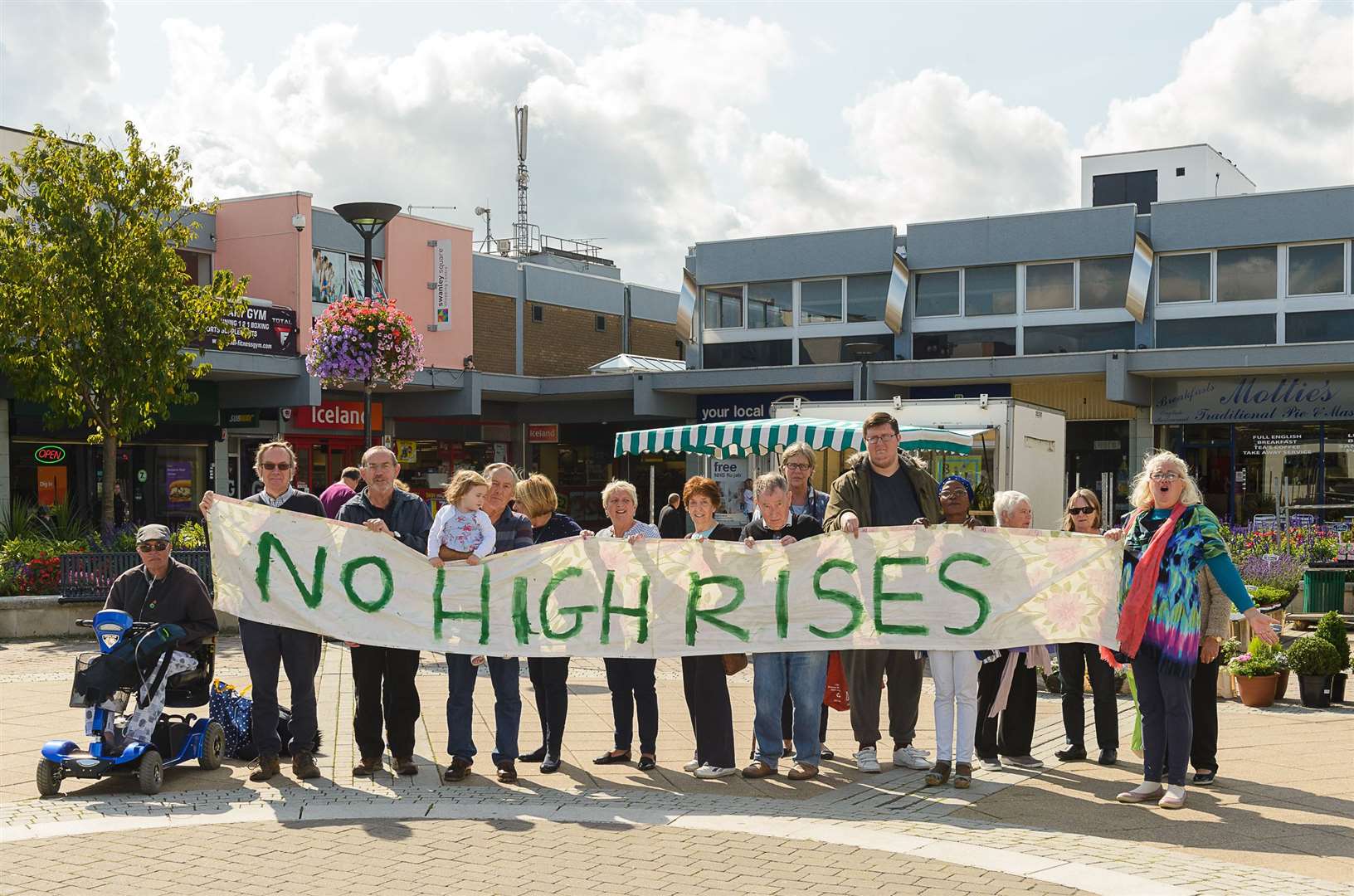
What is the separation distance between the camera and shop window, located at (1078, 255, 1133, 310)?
A: 3039cm

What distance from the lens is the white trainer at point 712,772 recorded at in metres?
8.21

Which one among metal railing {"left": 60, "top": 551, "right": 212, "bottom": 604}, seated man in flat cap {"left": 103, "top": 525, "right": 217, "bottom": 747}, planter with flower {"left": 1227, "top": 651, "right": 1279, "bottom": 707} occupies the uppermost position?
seated man in flat cap {"left": 103, "top": 525, "right": 217, "bottom": 747}

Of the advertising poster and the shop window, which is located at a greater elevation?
the shop window

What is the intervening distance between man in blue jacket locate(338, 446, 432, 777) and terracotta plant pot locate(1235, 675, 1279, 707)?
21.5 ft

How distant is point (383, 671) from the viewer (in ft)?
28.0

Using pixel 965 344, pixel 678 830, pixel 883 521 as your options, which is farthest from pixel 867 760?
pixel 965 344

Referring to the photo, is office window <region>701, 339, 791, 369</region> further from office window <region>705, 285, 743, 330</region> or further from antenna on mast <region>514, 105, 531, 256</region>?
antenna on mast <region>514, 105, 531, 256</region>

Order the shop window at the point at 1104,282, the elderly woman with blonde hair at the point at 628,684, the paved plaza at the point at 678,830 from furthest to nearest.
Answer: the shop window at the point at 1104,282 < the elderly woman with blonde hair at the point at 628,684 < the paved plaza at the point at 678,830

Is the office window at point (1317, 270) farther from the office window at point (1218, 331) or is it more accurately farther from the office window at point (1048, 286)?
the office window at point (1048, 286)

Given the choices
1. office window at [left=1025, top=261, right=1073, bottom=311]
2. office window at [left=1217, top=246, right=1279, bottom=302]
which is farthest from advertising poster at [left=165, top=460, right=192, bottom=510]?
office window at [left=1217, top=246, right=1279, bottom=302]

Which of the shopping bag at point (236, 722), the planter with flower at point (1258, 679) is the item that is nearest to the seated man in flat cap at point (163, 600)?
the shopping bag at point (236, 722)

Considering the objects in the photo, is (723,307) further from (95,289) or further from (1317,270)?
(95,289)

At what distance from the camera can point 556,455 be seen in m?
39.3

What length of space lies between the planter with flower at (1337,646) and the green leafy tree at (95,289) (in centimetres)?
1483
